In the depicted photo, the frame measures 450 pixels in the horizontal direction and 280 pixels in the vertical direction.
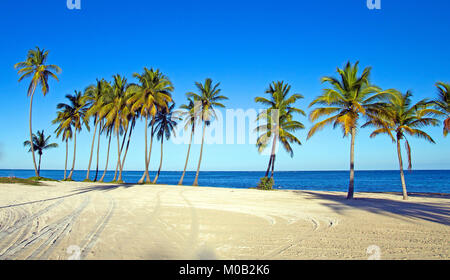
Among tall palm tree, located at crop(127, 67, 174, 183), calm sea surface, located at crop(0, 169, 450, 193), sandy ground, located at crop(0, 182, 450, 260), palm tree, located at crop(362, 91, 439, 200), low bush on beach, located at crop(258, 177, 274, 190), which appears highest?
tall palm tree, located at crop(127, 67, 174, 183)

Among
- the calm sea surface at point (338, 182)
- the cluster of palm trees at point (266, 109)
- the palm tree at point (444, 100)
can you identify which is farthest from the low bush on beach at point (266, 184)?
the calm sea surface at point (338, 182)

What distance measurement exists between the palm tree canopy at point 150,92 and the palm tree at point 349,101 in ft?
54.2

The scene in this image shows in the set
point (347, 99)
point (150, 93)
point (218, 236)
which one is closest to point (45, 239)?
point (218, 236)

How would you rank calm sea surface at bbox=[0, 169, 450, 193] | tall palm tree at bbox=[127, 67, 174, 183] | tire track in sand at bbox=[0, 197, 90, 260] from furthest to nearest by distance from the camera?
calm sea surface at bbox=[0, 169, 450, 193] < tall palm tree at bbox=[127, 67, 174, 183] < tire track in sand at bbox=[0, 197, 90, 260]

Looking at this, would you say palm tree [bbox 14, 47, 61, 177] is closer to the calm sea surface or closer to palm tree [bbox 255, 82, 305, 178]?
the calm sea surface

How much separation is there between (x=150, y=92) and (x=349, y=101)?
20019mm

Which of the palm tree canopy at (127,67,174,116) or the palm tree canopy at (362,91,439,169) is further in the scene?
the palm tree canopy at (127,67,174,116)

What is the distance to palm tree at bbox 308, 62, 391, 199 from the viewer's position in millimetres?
14445

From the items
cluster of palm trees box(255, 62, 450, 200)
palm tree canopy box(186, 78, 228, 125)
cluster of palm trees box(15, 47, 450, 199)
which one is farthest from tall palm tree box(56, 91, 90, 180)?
cluster of palm trees box(255, 62, 450, 200)

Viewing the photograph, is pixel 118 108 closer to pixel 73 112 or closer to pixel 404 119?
pixel 73 112

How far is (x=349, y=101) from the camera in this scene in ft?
48.7

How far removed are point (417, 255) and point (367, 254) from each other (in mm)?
837

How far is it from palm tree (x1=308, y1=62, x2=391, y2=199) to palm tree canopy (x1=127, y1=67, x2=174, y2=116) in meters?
16.5

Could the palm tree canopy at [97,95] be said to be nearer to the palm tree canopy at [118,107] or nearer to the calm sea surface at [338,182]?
the palm tree canopy at [118,107]
